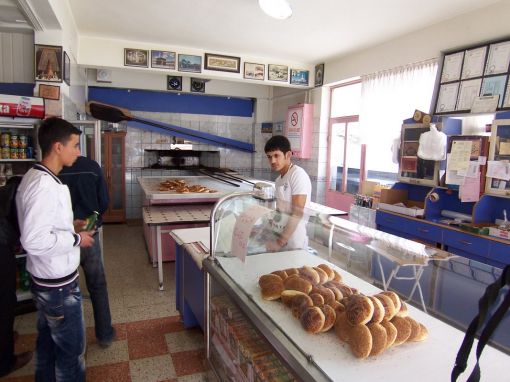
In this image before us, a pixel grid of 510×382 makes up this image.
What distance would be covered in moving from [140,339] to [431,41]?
15.2 feet

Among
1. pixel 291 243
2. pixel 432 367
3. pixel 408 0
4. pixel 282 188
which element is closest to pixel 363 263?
pixel 291 243

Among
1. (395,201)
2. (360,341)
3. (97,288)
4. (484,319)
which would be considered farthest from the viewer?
(395,201)

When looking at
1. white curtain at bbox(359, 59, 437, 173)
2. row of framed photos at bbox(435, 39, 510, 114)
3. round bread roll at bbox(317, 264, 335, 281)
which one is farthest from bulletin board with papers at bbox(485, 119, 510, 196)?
round bread roll at bbox(317, 264, 335, 281)

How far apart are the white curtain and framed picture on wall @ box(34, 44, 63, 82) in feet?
13.3

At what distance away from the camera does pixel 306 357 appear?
1.10 m

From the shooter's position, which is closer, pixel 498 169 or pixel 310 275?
pixel 310 275

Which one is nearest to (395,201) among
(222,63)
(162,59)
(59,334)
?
(222,63)

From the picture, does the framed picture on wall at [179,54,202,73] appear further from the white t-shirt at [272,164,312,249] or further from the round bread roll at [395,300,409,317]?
the round bread roll at [395,300,409,317]

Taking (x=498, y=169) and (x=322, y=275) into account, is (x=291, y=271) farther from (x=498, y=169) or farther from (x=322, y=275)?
(x=498, y=169)

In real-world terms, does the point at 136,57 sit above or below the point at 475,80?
above

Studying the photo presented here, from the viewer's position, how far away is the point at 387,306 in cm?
128

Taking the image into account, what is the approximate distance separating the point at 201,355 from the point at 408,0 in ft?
13.0

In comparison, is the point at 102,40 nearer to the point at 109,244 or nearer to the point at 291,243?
the point at 109,244

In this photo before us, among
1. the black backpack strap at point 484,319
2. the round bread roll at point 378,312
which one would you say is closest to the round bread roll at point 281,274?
the round bread roll at point 378,312
